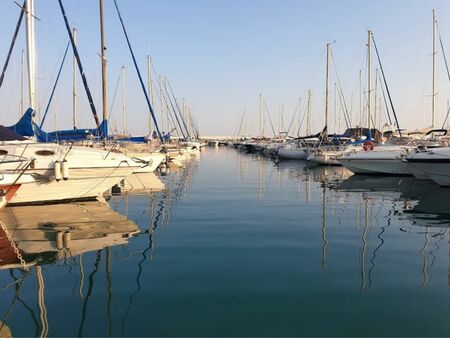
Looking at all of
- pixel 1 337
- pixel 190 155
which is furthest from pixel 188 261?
pixel 190 155

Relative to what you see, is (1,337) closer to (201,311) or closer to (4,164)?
(201,311)

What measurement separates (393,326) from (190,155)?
45.8 metres

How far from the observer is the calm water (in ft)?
16.9

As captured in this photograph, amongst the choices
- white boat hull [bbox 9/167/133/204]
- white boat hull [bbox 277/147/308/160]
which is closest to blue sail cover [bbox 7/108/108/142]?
white boat hull [bbox 9/167/133/204]

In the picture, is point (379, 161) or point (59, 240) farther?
point (379, 161)

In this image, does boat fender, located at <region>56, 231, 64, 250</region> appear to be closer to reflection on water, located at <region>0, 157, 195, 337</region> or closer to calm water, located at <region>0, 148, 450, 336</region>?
reflection on water, located at <region>0, 157, 195, 337</region>

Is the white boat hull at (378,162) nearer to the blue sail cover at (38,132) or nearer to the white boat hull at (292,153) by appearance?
the blue sail cover at (38,132)

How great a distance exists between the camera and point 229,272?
7.04m

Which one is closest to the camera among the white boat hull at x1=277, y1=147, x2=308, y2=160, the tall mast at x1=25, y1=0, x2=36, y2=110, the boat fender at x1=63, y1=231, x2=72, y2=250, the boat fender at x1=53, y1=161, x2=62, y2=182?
the boat fender at x1=63, y1=231, x2=72, y2=250

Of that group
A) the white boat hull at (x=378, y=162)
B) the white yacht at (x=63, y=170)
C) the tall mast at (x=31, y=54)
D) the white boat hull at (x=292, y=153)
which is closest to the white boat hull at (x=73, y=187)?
the white yacht at (x=63, y=170)

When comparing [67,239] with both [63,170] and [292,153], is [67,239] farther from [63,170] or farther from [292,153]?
[292,153]

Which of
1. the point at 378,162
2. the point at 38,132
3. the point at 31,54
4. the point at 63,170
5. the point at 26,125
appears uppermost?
the point at 31,54

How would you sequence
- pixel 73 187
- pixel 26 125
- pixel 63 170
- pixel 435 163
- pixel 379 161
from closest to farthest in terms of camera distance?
pixel 63 170, pixel 73 187, pixel 26 125, pixel 435 163, pixel 379 161

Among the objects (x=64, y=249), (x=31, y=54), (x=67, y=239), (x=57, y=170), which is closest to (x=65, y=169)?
(x=57, y=170)
